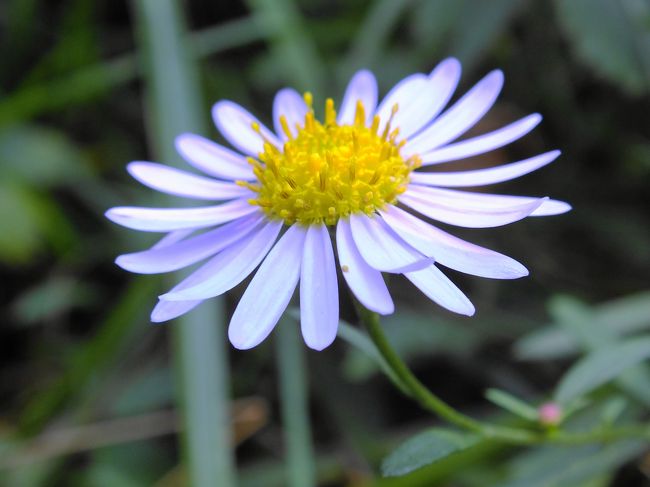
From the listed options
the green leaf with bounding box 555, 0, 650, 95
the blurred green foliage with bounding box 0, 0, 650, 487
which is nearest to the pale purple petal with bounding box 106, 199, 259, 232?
the blurred green foliage with bounding box 0, 0, 650, 487

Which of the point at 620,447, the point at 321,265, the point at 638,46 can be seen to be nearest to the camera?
the point at 321,265

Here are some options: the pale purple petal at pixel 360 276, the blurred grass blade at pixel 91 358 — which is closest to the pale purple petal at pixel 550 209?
the pale purple petal at pixel 360 276

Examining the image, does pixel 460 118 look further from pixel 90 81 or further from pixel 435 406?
pixel 90 81

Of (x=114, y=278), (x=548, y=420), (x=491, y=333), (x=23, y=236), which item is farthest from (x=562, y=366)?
(x=23, y=236)

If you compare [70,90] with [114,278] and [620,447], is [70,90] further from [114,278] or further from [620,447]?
[620,447]

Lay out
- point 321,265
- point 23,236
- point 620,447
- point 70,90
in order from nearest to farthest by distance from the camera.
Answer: point 321,265, point 620,447, point 23,236, point 70,90

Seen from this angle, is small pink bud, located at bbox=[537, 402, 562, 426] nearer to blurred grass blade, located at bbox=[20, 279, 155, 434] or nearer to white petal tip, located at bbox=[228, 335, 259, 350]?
white petal tip, located at bbox=[228, 335, 259, 350]
